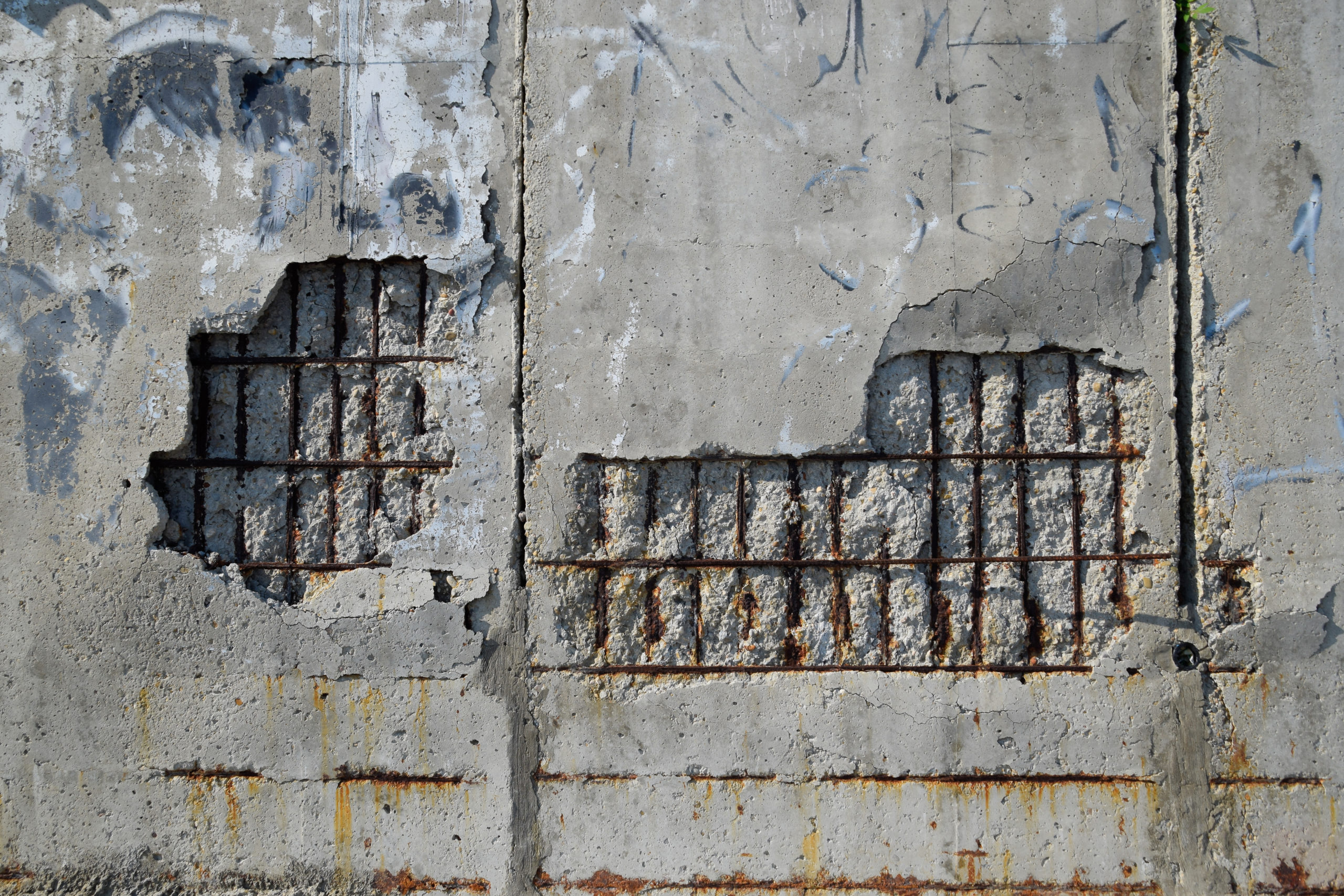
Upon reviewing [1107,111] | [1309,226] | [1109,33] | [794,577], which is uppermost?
[1109,33]

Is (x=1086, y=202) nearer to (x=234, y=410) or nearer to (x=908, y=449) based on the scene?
(x=908, y=449)

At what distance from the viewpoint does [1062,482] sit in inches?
108

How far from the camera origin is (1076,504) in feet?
8.97

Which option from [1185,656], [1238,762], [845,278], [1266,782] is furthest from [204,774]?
[1266,782]

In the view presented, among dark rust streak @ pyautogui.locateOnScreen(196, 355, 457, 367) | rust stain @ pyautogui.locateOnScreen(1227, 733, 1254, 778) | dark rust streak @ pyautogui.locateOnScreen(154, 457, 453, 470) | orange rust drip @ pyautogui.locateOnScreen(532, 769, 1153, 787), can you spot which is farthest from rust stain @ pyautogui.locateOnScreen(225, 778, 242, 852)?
rust stain @ pyautogui.locateOnScreen(1227, 733, 1254, 778)

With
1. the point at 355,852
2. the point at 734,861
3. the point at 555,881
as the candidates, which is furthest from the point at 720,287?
the point at 355,852

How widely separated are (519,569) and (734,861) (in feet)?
4.26

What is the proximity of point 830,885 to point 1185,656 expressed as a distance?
1.50 metres

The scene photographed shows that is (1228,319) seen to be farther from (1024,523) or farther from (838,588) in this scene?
(838,588)

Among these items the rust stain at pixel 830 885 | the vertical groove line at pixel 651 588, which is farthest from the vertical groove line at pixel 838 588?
the rust stain at pixel 830 885

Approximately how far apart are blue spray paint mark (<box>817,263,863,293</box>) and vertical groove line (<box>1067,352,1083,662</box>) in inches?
32.1

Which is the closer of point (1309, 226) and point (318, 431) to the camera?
point (1309, 226)

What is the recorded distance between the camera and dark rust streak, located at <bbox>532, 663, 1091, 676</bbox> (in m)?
2.71

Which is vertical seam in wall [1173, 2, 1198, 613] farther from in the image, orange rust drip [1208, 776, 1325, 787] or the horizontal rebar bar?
orange rust drip [1208, 776, 1325, 787]
